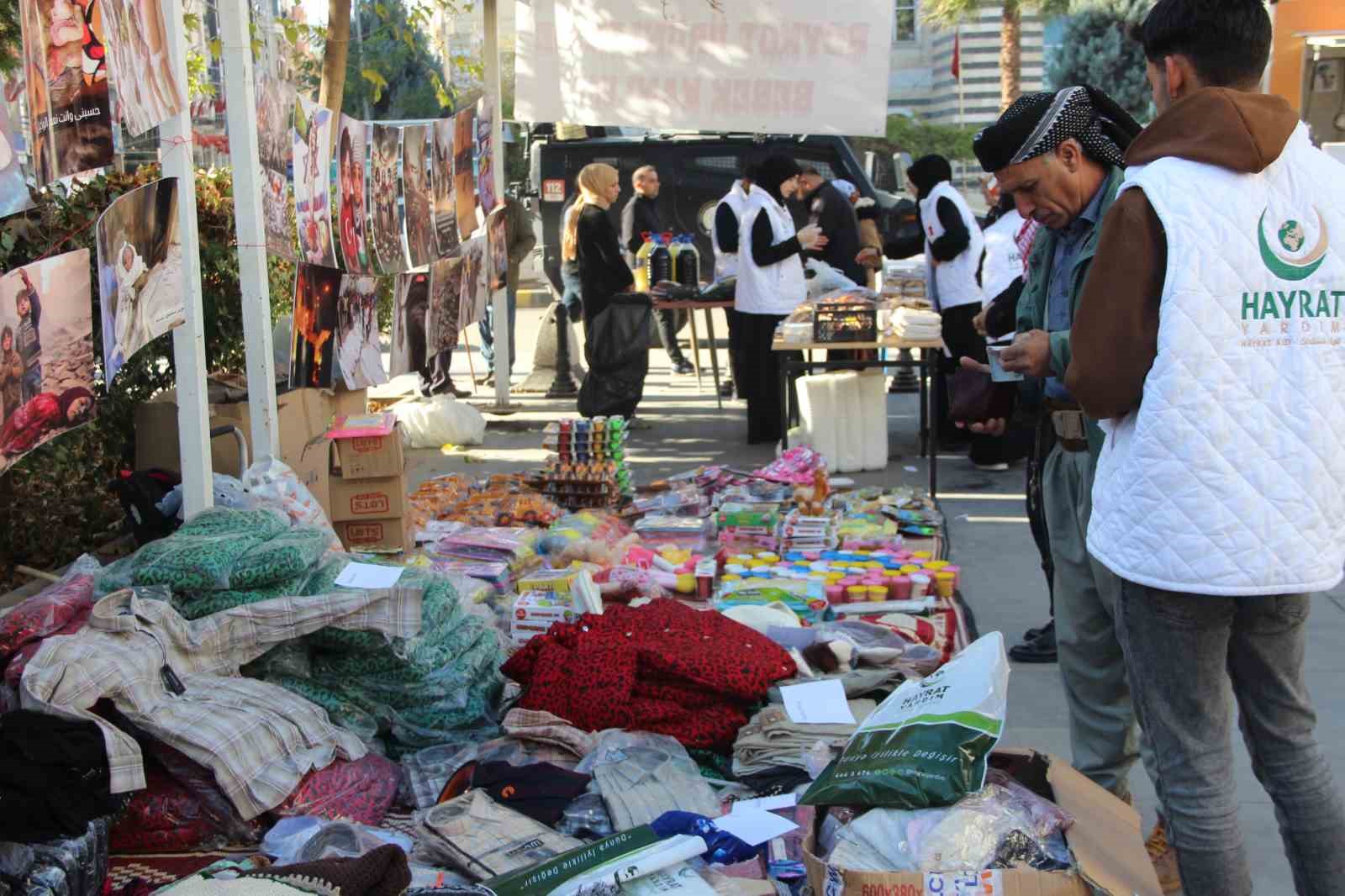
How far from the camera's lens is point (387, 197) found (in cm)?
779

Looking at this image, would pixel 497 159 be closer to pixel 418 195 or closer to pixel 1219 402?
pixel 418 195

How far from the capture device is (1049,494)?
3.56m

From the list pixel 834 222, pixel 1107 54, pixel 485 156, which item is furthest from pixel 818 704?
pixel 1107 54

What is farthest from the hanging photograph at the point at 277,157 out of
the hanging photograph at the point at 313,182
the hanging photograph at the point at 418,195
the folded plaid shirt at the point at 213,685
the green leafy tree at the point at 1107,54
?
the green leafy tree at the point at 1107,54

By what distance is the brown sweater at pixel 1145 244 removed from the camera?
256cm

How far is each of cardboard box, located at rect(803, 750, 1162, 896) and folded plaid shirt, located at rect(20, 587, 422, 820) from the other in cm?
172

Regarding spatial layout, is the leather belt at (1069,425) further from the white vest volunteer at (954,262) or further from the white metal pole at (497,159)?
the white metal pole at (497,159)

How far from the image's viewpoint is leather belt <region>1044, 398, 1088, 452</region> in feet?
11.1

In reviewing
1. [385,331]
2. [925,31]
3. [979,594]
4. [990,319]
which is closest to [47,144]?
[990,319]

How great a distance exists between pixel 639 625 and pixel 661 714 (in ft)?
1.32

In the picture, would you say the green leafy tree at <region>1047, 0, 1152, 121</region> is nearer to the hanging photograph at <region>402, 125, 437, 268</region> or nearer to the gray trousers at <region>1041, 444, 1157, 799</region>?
the hanging photograph at <region>402, 125, 437, 268</region>

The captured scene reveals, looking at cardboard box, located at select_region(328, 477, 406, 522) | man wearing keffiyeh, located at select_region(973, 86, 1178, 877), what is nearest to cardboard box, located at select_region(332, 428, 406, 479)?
cardboard box, located at select_region(328, 477, 406, 522)

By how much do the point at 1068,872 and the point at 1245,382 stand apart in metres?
0.97

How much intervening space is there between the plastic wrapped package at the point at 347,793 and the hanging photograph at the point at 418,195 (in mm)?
4771
